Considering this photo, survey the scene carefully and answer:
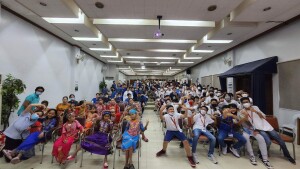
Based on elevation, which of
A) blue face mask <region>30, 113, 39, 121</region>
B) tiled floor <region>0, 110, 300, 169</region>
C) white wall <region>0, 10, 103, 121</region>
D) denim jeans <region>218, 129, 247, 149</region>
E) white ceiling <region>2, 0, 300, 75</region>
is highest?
white ceiling <region>2, 0, 300, 75</region>

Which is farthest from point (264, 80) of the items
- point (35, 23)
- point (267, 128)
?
point (35, 23)

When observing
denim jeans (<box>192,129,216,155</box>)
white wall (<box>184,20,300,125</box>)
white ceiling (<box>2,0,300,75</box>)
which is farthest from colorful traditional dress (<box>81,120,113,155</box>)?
white wall (<box>184,20,300,125</box>)

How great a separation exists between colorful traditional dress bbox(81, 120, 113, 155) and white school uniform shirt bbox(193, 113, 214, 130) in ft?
6.55

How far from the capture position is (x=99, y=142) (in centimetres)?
334

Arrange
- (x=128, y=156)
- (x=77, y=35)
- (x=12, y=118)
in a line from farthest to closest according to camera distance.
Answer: (x=77, y=35)
(x=12, y=118)
(x=128, y=156)

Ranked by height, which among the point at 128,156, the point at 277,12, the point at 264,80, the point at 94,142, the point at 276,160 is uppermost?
the point at 277,12

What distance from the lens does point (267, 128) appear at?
3910 mm

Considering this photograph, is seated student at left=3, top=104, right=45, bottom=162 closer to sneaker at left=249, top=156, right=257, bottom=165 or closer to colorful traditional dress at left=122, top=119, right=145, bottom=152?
colorful traditional dress at left=122, top=119, right=145, bottom=152

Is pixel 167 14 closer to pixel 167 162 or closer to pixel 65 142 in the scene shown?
pixel 167 162

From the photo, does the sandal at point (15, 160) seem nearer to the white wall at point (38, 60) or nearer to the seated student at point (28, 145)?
the seated student at point (28, 145)

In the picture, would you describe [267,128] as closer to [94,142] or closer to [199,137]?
[199,137]

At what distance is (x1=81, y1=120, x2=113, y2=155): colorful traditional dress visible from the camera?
3268 millimetres

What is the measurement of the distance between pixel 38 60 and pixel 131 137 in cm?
496

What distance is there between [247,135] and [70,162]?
151 inches
